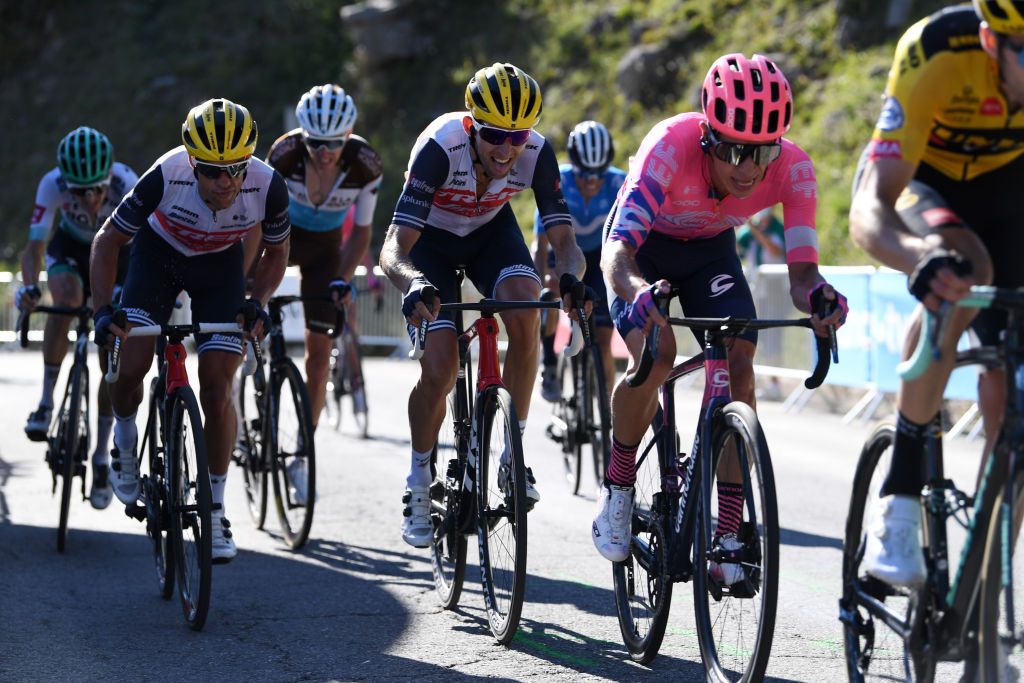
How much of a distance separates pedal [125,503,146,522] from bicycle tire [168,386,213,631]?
0.35 metres

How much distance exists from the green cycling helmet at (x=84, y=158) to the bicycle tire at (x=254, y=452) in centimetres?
139

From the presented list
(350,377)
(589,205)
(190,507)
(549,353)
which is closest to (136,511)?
(190,507)

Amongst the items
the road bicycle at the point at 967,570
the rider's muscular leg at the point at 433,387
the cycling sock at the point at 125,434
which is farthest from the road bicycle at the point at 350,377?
the road bicycle at the point at 967,570

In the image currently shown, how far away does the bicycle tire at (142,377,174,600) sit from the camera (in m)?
6.39

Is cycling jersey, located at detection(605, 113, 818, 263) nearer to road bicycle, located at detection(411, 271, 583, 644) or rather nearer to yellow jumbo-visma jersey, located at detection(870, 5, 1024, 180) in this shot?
road bicycle, located at detection(411, 271, 583, 644)

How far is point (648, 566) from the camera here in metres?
5.12

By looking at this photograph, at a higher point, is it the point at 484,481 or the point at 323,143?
the point at 323,143

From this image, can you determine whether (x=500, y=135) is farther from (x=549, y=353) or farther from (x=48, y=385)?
(x=549, y=353)

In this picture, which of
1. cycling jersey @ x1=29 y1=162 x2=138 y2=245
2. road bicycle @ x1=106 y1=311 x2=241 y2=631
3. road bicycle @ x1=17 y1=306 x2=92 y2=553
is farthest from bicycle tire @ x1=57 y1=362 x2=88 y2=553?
road bicycle @ x1=106 y1=311 x2=241 y2=631

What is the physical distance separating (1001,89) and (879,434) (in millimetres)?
996

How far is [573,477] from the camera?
9.52 metres

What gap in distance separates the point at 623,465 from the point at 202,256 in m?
2.54

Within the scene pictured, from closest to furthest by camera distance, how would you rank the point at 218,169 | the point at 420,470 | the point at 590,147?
the point at 420,470
the point at 218,169
the point at 590,147

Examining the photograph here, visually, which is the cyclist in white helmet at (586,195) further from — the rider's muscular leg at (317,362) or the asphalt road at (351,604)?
the rider's muscular leg at (317,362)
